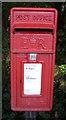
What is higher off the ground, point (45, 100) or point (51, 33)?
point (51, 33)

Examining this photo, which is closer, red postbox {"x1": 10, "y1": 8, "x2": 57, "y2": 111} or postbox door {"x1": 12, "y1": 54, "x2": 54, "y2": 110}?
red postbox {"x1": 10, "y1": 8, "x2": 57, "y2": 111}

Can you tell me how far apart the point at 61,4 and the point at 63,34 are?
67 cm

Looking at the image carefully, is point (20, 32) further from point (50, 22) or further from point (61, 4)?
point (61, 4)

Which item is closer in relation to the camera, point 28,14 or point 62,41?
point 28,14

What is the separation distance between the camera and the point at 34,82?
7.42ft

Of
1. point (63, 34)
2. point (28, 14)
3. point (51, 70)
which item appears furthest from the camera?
point (63, 34)

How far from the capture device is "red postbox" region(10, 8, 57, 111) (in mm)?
2062

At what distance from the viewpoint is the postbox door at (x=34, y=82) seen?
2.17 metres

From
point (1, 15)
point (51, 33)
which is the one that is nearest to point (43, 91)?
point (51, 33)

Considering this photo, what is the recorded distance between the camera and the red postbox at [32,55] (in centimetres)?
206

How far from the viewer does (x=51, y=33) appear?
6.91 feet

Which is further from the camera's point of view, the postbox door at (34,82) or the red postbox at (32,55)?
the postbox door at (34,82)

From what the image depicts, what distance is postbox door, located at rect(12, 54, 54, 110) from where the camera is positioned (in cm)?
217

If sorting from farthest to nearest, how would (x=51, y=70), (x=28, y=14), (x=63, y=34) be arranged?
1. (x=63, y=34)
2. (x=51, y=70)
3. (x=28, y=14)
